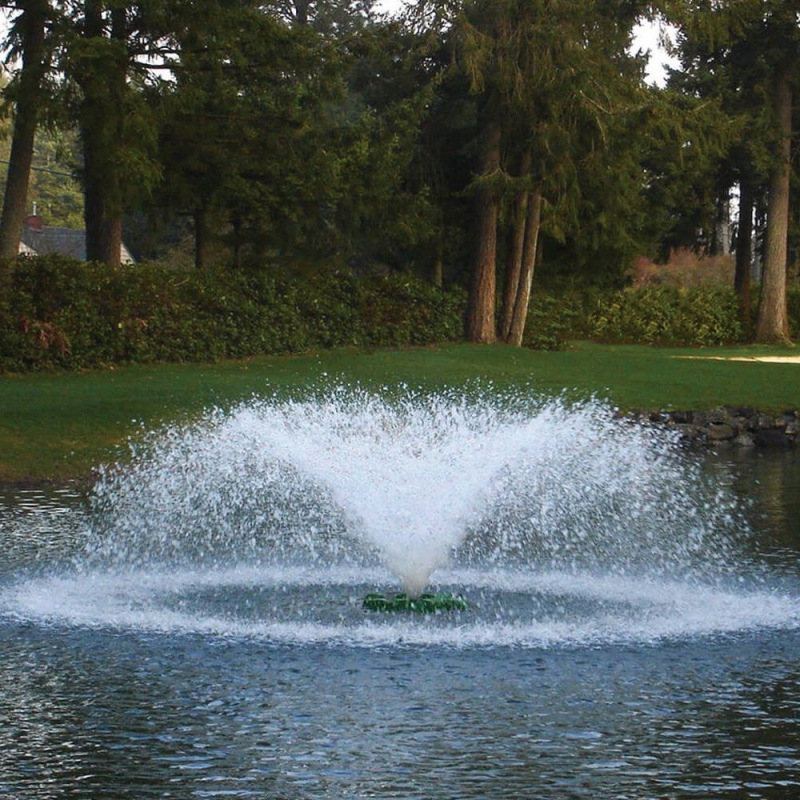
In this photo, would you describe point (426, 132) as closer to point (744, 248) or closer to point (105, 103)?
point (105, 103)

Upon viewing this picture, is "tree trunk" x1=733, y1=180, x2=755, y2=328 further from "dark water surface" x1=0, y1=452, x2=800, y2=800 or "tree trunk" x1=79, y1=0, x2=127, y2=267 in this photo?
"dark water surface" x1=0, y1=452, x2=800, y2=800

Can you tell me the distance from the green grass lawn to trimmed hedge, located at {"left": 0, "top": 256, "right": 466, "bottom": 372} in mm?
680

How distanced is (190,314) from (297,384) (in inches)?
220

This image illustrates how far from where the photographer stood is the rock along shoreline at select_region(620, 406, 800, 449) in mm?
25500

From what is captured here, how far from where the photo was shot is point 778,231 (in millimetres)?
52688

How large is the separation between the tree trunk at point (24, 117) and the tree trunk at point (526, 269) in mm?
16798

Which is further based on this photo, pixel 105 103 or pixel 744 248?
pixel 744 248

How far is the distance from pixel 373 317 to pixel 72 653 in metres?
29.9

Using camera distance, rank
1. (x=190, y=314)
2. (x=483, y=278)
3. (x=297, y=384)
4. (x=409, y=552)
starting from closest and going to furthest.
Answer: (x=409, y=552) < (x=297, y=384) < (x=190, y=314) < (x=483, y=278)

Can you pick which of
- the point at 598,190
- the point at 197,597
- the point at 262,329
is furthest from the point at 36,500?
the point at 598,190

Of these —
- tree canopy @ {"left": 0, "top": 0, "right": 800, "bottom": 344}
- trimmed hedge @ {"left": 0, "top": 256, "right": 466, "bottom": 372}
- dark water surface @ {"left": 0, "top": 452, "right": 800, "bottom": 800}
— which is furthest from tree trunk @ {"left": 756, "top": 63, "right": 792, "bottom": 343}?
dark water surface @ {"left": 0, "top": 452, "right": 800, "bottom": 800}

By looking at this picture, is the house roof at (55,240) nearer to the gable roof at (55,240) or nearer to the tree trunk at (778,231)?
the gable roof at (55,240)

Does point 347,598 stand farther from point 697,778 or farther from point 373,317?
point 373,317

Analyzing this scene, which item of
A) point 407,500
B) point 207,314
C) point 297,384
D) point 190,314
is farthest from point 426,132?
point 407,500
